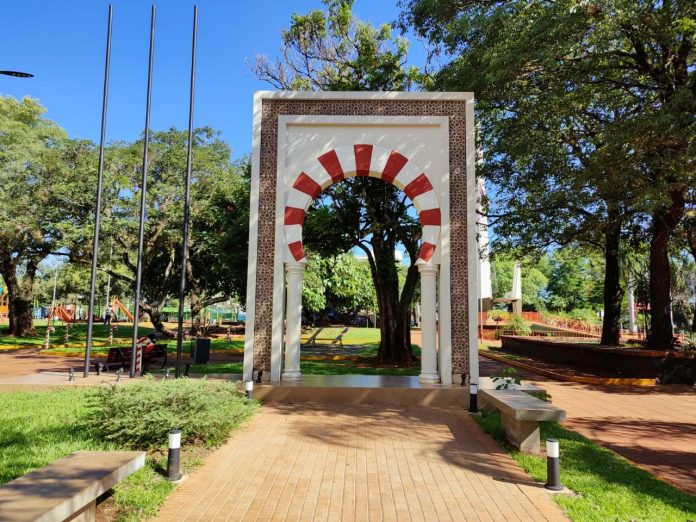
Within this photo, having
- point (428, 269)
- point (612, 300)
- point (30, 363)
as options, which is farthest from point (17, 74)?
point (612, 300)

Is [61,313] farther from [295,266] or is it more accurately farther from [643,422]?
[643,422]

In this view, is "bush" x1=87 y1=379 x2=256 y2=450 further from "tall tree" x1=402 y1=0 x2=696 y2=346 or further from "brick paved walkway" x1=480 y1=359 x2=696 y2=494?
"tall tree" x1=402 y1=0 x2=696 y2=346

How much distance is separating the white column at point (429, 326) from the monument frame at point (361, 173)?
0.07 ft

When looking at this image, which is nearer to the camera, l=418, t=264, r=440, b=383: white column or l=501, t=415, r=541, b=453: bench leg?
l=501, t=415, r=541, b=453: bench leg

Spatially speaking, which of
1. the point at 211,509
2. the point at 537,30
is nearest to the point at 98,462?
the point at 211,509

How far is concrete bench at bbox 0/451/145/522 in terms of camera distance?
2.97 metres

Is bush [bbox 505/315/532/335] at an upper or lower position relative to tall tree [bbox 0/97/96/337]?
lower

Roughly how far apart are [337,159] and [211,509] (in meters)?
7.68

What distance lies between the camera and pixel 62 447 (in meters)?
5.62

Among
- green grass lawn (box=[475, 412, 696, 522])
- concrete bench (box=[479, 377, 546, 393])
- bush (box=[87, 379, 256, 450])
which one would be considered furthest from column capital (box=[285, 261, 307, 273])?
green grass lawn (box=[475, 412, 696, 522])

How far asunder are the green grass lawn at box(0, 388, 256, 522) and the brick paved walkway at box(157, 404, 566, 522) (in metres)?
0.24

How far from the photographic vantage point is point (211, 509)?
429cm

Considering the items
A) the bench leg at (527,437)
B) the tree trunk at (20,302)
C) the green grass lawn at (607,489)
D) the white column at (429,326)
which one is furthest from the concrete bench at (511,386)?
the tree trunk at (20,302)

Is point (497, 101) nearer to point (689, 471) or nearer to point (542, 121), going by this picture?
point (542, 121)
